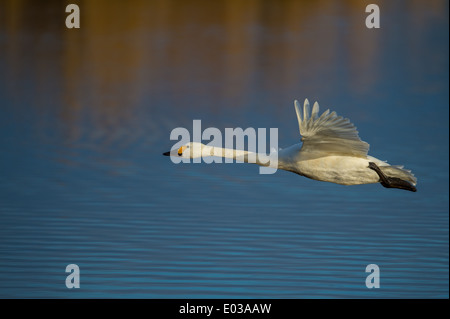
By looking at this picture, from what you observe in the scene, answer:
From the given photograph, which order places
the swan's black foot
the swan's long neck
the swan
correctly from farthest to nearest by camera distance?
the swan's long neck
the swan's black foot
the swan

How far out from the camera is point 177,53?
1065 inches

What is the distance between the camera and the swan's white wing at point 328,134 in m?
9.26

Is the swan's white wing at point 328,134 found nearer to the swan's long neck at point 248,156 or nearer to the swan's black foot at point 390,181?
the swan's black foot at point 390,181

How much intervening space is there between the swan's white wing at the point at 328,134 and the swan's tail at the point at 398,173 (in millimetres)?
302

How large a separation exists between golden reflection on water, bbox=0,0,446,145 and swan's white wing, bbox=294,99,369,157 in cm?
984

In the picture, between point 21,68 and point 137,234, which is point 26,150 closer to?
point 137,234

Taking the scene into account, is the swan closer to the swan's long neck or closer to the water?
the swan's long neck

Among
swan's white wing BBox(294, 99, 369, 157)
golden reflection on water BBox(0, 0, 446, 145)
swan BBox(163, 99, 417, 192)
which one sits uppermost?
golden reflection on water BBox(0, 0, 446, 145)

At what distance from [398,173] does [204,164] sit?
274 inches

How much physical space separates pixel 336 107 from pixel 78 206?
8207 millimetres

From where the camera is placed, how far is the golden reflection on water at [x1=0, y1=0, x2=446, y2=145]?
72.8 feet

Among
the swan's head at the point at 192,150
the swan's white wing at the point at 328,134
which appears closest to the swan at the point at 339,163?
the swan's white wing at the point at 328,134

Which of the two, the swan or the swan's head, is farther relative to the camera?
the swan's head

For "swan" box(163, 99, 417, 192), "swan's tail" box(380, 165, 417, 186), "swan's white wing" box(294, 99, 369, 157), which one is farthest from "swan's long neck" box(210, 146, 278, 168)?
"swan's tail" box(380, 165, 417, 186)
